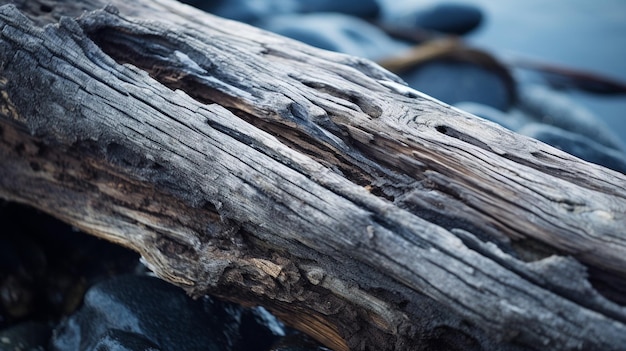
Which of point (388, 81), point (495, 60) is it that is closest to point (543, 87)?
point (495, 60)

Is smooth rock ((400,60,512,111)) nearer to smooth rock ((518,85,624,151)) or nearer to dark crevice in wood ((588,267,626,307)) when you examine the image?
smooth rock ((518,85,624,151))

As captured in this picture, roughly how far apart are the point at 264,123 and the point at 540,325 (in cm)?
115

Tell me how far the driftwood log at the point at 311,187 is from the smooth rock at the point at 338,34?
105 inches

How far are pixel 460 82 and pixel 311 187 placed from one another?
3.57 m

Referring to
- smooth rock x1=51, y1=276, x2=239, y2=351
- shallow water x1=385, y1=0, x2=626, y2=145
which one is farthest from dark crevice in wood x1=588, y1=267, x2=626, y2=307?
shallow water x1=385, y1=0, x2=626, y2=145

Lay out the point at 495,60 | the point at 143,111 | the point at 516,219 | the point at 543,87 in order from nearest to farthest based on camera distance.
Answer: the point at 516,219, the point at 143,111, the point at 495,60, the point at 543,87

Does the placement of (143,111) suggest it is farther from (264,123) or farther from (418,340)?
(418,340)

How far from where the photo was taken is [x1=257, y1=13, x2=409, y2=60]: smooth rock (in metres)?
5.30

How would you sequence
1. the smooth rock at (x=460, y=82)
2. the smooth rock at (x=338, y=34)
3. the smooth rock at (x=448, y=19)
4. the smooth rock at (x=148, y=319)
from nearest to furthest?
1. the smooth rock at (x=148, y=319)
2. the smooth rock at (x=460, y=82)
3. the smooth rock at (x=338, y=34)
4. the smooth rock at (x=448, y=19)

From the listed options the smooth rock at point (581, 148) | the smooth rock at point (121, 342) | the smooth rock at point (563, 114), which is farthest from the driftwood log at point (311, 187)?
the smooth rock at point (563, 114)

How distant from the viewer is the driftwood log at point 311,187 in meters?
1.74

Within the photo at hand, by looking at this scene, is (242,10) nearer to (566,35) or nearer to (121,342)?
(566,35)

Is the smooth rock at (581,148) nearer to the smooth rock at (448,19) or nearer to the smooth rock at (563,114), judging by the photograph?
the smooth rock at (563,114)

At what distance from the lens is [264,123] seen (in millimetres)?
2213
